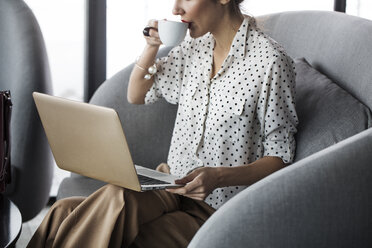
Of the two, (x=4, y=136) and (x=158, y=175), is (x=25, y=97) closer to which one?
(x=4, y=136)

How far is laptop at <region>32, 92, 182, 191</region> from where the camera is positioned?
1341 millimetres

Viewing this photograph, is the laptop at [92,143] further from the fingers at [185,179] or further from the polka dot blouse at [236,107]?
the polka dot blouse at [236,107]

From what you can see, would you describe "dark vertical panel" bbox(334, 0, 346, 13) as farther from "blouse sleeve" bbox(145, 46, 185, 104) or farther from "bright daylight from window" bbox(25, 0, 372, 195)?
"blouse sleeve" bbox(145, 46, 185, 104)

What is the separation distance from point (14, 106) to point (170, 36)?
76 cm

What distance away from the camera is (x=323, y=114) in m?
1.67

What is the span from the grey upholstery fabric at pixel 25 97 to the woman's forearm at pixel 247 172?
860 mm

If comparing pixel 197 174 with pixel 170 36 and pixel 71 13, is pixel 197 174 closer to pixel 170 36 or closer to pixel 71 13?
pixel 170 36

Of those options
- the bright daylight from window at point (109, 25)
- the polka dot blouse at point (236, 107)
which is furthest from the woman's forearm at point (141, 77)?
the bright daylight from window at point (109, 25)

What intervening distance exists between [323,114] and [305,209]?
0.61 meters

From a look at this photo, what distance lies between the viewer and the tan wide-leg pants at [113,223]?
4.64ft

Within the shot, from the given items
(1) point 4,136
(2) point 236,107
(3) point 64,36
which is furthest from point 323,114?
(3) point 64,36

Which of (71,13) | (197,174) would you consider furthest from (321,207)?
(71,13)

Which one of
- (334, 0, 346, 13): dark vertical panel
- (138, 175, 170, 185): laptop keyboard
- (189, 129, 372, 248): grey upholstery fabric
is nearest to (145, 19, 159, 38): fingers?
(138, 175, 170, 185): laptop keyboard

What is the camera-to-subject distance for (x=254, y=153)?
66.5 inches
